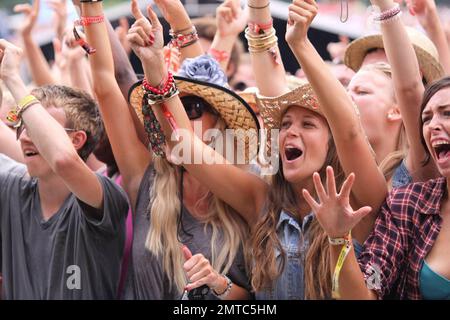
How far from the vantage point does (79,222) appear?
134 inches

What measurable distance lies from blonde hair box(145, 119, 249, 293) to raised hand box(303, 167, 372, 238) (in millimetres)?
678

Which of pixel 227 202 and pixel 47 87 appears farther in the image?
pixel 47 87

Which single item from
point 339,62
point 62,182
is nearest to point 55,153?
point 62,182

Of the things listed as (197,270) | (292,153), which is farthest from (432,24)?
(197,270)

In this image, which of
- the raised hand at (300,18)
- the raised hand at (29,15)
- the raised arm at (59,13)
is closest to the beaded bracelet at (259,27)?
the raised hand at (300,18)

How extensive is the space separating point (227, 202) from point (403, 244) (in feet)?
2.31

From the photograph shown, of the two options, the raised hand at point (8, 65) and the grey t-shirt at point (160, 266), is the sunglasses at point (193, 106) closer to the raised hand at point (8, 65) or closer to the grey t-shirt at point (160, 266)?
the grey t-shirt at point (160, 266)

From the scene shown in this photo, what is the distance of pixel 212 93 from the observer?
3307mm

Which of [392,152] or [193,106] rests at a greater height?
[193,106]

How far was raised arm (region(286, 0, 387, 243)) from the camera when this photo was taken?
9.22 ft

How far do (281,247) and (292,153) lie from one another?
1.07 ft

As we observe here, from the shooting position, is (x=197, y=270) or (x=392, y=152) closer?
(x=197, y=270)

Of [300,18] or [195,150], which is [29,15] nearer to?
[195,150]

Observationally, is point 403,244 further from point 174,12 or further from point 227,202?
point 174,12
